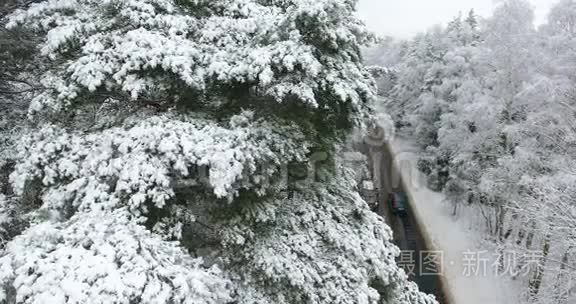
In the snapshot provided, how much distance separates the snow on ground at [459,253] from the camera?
1555cm

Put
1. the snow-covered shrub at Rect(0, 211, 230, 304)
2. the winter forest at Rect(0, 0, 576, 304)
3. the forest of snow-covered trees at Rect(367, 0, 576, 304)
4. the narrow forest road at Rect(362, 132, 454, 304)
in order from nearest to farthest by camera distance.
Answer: the snow-covered shrub at Rect(0, 211, 230, 304) < the winter forest at Rect(0, 0, 576, 304) < the forest of snow-covered trees at Rect(367, 0, 576, 304) < the narrow forest road at Rect(362, 132, 454, 304)

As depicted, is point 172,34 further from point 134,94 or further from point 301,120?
point 301,120

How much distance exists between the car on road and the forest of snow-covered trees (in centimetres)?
240

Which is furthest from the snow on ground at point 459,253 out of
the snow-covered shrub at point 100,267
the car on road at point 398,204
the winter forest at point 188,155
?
the snow-covered shrub at point 100,267

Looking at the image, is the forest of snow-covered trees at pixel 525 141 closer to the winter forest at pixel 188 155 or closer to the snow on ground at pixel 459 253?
the snow on ground at pixel 459 253

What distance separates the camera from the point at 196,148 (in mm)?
4738

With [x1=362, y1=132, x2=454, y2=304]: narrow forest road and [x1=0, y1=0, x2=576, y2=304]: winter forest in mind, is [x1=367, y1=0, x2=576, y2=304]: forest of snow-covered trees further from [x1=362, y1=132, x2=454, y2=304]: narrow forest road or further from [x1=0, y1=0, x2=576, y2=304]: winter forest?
[x1=0, y1=0, x2=576, y2=304]: winter forest

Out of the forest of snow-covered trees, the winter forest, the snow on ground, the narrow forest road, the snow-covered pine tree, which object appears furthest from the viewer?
the narrow forest road

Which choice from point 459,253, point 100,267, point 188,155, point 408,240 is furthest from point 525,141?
point 100,267

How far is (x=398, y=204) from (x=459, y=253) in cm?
508

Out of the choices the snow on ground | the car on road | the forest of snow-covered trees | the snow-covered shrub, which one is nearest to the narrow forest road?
the car on road

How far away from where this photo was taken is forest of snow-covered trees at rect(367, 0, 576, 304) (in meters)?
10.5

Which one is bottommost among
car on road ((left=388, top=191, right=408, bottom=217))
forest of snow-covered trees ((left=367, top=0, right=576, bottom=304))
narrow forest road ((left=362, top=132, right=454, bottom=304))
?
narrow forest road ((left=362, top=132, right=454, bottom=304))

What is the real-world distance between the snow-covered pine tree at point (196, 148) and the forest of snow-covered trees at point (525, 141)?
130 inches
